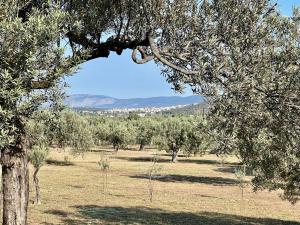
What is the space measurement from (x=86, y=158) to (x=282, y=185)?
81.1 m

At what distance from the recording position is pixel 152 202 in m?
47.0

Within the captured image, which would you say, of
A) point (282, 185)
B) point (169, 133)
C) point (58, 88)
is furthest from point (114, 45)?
point (169, 133)

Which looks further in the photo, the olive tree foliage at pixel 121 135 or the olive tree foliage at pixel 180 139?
the olive tree foliage at pixel 121 135

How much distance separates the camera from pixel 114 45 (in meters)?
14.2

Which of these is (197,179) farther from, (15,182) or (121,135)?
(15,182)

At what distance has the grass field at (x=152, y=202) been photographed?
37.1m

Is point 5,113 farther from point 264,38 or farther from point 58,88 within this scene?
point 264,38

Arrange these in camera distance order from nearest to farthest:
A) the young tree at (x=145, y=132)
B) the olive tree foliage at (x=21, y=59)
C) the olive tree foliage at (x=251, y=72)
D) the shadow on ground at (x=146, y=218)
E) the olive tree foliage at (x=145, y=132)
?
1. the olive tree foliage at (x=21, y=59)
2. the olive tree foliage at (x=251, y=72)
3. the shadow on ground at (x=146, y=218)
4. the olive tree foliage at (x=145, y=132)
5. the young tree at (x=145, y=132)

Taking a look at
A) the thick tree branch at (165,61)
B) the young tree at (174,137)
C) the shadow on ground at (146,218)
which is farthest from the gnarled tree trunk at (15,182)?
the young tree at (174,137)

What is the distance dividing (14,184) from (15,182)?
0.06 m

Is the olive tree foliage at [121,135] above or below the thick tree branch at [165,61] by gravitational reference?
below

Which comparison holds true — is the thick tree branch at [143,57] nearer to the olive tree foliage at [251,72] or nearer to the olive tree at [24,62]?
the olive tree foliage at [251,72]

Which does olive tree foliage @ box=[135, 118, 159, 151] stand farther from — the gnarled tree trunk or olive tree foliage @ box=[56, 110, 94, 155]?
the gnarled tree trunk

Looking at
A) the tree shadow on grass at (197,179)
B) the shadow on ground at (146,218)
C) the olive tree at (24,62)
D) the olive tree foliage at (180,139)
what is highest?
the olive tree at (24,62)
